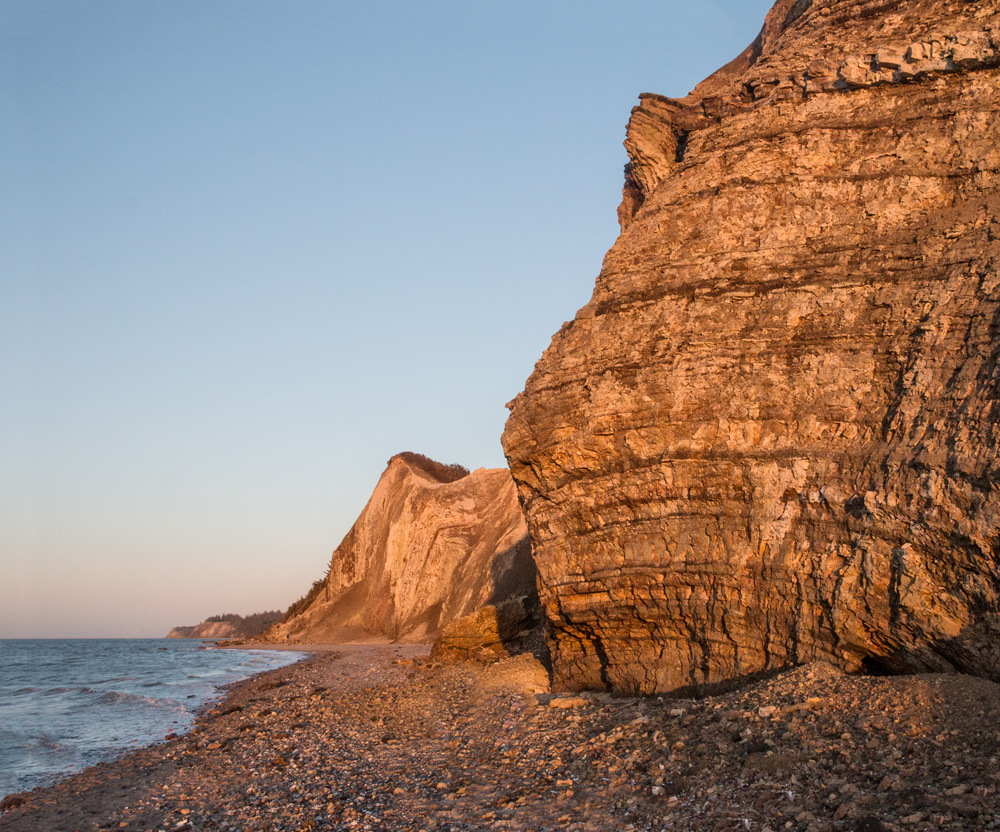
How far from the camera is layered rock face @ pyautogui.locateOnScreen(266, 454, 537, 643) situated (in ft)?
96.2

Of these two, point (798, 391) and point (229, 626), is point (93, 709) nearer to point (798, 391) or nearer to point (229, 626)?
point (798, 391)

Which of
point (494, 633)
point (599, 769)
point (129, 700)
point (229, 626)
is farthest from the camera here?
point (229, 626)

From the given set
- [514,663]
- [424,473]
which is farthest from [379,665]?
[424,473]

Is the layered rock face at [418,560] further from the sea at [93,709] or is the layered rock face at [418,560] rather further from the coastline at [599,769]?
the coastline at [599,769]

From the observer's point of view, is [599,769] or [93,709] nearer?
[599,769]

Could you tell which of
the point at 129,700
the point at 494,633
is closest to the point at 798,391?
the point at 494,633

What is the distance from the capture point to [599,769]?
8.23 meters

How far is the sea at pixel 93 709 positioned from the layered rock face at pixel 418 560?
5.22 meters

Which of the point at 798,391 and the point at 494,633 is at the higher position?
the point at 798,391

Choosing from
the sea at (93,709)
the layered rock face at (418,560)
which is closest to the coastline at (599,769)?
the sea at (93,709)

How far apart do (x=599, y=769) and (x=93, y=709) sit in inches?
670

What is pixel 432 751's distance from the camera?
10.4m

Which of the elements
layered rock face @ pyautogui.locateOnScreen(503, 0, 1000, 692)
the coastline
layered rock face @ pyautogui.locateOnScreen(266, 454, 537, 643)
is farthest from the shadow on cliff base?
the coastline

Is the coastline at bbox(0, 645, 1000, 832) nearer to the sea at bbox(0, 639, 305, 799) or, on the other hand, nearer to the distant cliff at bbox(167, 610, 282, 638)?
the sea at bbox(0, 639, 305, 799)
